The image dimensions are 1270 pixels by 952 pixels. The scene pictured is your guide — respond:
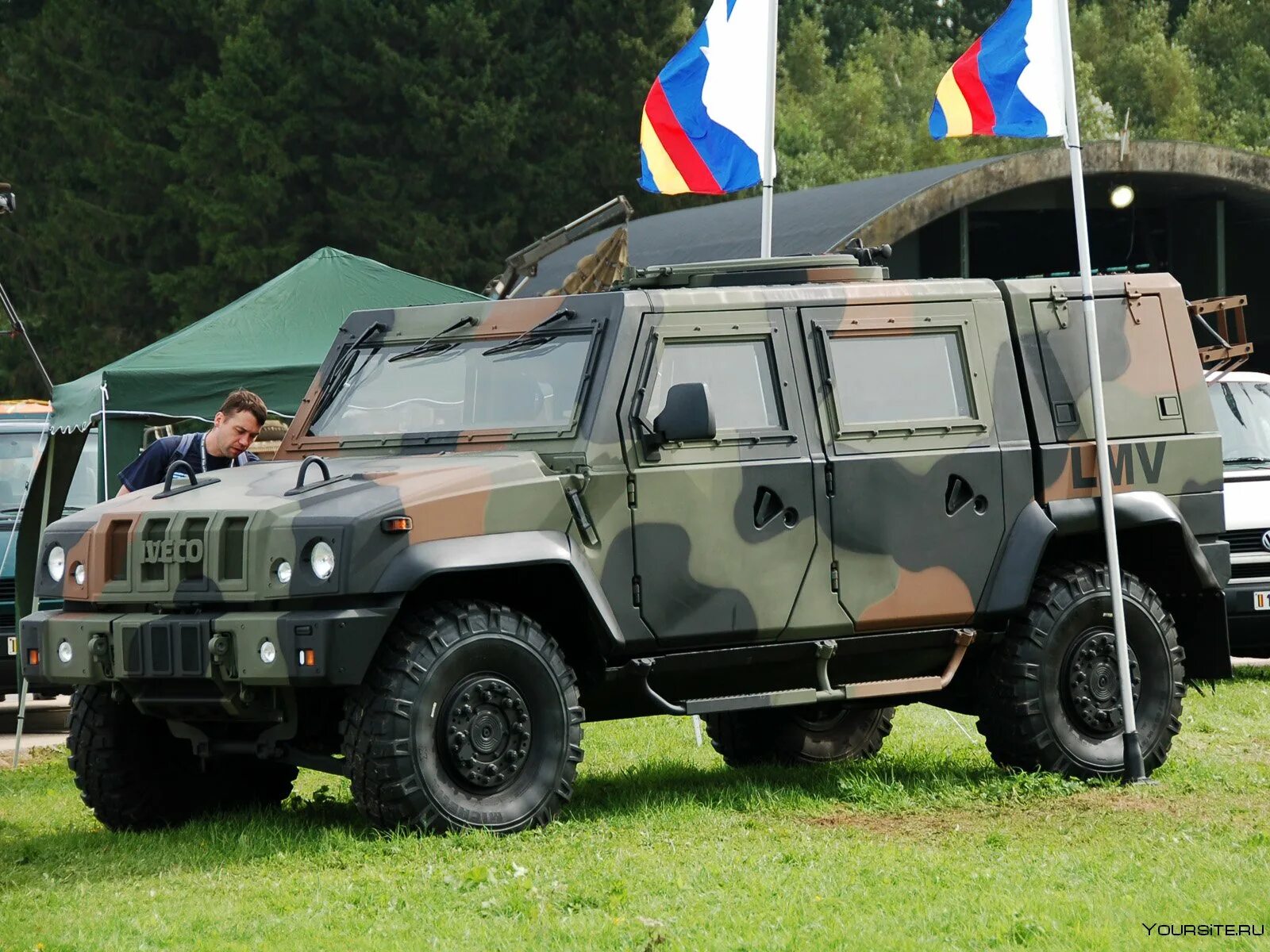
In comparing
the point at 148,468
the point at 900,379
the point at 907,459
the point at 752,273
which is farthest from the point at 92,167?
the point at 907,459

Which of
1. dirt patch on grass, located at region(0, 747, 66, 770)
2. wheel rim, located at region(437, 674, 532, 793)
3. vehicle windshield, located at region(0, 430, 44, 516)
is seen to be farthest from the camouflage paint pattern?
vehicle windshield, located at region(0, 430, 44, 516)

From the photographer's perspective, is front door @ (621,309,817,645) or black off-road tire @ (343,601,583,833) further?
front door @ (621,309,817,645)

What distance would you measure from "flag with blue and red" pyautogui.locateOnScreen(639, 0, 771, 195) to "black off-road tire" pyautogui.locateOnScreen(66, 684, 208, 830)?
5.56 meters

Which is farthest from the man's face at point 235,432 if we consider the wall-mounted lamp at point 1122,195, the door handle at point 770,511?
the wall-mounted lamp at point 1122,195

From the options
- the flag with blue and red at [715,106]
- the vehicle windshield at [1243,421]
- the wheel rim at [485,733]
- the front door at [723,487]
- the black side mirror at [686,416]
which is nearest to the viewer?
the wheel rim at [485,733]

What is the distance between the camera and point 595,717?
8.88 meters

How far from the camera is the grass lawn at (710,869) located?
634 cm

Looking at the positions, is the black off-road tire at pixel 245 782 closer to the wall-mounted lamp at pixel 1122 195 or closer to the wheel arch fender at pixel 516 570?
the wheel arch fender at pixel 516 570

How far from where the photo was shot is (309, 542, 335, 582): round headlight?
24.8ft

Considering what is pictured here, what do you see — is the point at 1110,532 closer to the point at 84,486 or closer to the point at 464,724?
the point at 464,724

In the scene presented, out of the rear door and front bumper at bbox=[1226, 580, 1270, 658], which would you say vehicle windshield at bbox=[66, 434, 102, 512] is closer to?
the rear door

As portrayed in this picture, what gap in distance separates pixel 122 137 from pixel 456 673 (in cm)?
3430

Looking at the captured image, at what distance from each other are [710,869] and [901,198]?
14.3 meters

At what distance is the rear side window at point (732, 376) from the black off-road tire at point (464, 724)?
1.24 m
